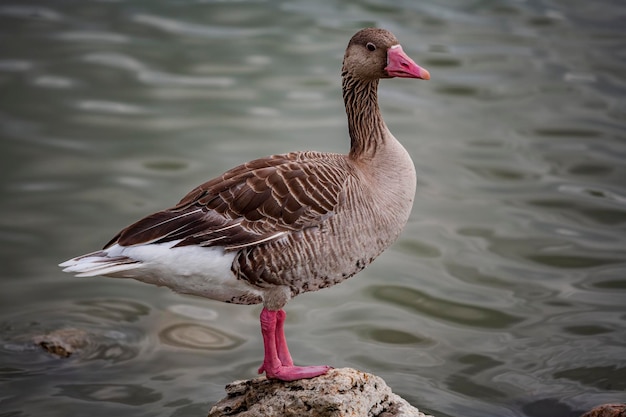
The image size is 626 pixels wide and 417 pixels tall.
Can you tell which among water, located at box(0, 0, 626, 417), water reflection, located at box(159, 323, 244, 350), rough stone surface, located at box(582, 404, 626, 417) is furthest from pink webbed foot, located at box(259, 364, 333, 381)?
water reflection, located at box(159, 323, 244, 350)

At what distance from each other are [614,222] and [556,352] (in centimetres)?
357

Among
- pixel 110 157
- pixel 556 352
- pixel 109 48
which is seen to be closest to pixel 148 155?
pixel 110 157

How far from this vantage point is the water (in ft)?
37.1

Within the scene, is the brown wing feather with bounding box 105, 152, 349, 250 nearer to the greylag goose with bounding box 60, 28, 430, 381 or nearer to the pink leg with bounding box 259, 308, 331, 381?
the greylag goose with bounding box 60, 28, 430, 381

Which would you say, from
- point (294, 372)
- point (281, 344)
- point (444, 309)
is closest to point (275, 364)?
point (294, 372)

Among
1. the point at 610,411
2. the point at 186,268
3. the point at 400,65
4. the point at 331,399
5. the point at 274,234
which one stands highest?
the point at 400,65

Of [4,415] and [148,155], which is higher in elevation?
[148,155]

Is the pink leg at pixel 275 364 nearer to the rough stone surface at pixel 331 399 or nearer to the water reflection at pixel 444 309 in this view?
the rough stone surface at pixel 331 399

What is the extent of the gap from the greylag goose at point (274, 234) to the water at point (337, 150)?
354cm

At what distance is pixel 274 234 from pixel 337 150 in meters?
8.65

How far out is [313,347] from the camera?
470 inches

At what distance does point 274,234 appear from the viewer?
7.25 metres

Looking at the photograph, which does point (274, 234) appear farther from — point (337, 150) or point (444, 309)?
point (337, 150)

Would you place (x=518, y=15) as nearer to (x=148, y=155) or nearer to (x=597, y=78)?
(x=597, y=78)
